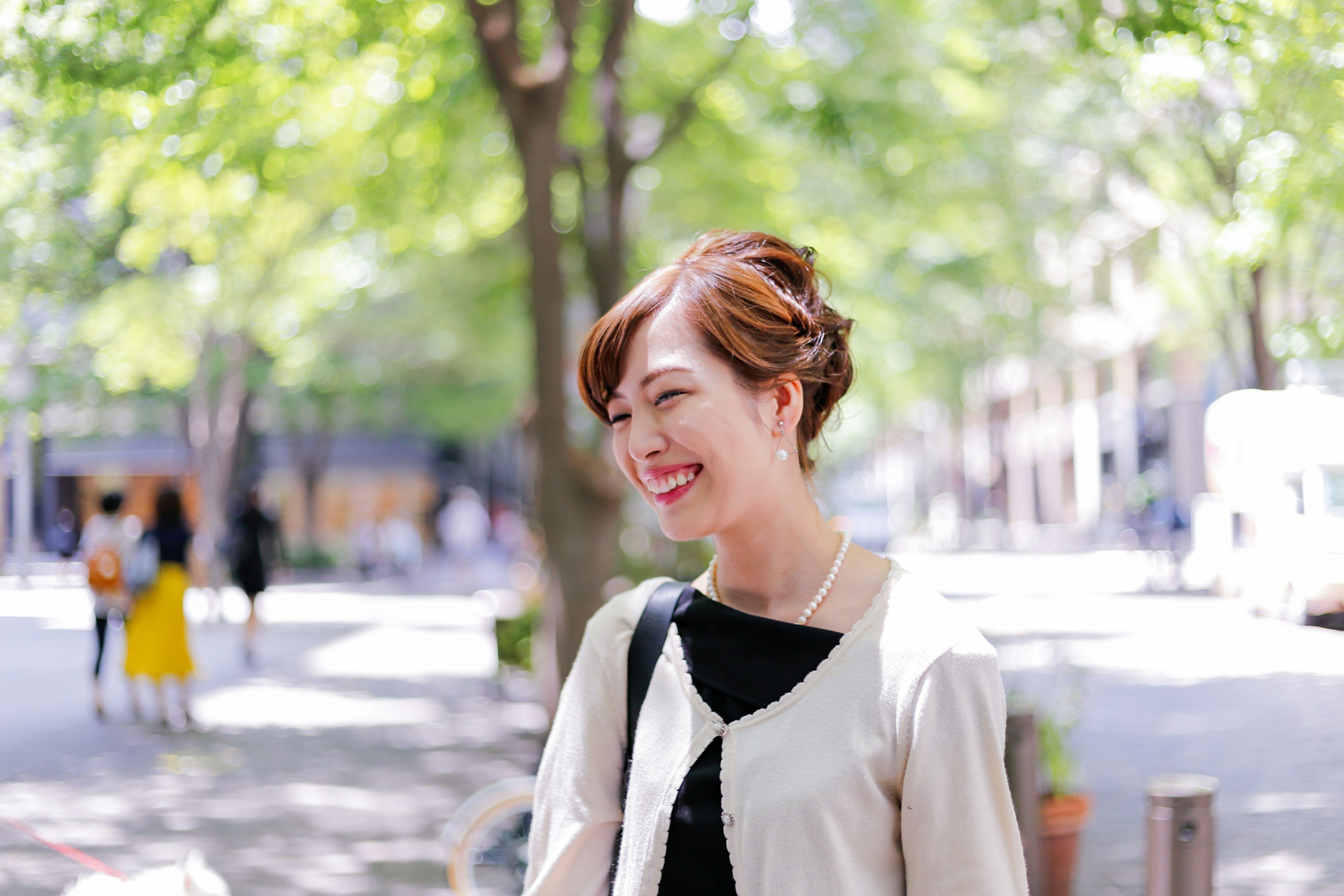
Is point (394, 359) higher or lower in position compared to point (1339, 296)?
higher

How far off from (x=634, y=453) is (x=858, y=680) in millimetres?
457

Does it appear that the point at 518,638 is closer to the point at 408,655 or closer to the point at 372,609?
the point at 408,655

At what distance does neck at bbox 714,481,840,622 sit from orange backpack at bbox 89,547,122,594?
3995 millimetres

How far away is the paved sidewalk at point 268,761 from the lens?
169 inches

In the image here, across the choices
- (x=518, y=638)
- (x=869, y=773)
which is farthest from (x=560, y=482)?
(x=869, y=773)

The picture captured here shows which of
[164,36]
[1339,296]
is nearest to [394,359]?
[164,36]

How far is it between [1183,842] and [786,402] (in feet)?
9.85

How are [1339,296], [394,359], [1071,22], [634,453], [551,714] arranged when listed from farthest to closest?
[394,359]
[551,714]
[1071,22]
[1339,296]
[634,453]

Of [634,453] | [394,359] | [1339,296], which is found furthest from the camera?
[394,359]

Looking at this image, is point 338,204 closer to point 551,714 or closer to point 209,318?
point 209,318

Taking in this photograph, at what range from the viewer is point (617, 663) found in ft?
6.48

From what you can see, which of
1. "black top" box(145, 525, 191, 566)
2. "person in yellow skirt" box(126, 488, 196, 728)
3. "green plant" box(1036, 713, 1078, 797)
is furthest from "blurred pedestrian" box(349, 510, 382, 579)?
"green plant" box(1036, 713, 1078, 797)

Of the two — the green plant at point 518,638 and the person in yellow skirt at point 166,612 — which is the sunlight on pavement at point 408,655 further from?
the person in yellow skirt at point 166,612

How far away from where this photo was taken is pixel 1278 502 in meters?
4.16
